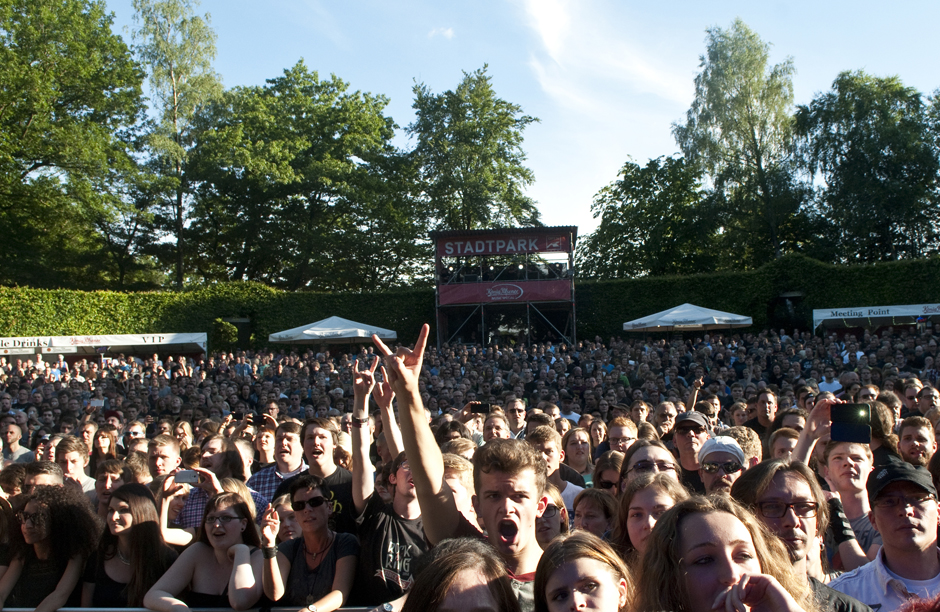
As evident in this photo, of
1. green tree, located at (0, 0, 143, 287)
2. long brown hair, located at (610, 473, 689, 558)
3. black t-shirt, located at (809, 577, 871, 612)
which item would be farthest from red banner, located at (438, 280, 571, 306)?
black t-shirt, located at (809, 577, 871, 612)

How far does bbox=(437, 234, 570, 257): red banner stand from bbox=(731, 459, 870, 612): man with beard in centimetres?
2350

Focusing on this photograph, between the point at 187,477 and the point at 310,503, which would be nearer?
the point at 310,503

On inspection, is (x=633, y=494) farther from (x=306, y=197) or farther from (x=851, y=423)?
(x=306, y=197)

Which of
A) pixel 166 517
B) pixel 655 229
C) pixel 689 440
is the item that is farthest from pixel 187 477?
pixel 655 229

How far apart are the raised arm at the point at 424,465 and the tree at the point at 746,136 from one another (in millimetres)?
35567

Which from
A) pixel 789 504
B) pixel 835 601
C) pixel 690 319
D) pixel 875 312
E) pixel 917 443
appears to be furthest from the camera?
pixel 875 312

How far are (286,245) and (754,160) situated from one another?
75.3 feet

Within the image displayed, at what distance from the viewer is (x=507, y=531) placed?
9.05 ft

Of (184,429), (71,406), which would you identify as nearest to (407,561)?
(184,429)

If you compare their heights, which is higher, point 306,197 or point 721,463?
point 306,197

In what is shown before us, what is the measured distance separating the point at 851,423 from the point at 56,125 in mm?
33576

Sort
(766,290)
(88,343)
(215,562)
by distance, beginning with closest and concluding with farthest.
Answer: (215,562)
(88,343)
(766,290)

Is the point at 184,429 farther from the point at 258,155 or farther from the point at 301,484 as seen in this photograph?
the point at 258,155

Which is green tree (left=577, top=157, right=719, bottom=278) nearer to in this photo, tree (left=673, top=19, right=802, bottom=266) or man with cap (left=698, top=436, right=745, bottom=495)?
tree (left=673, top=19, right=802, bottom=266)
